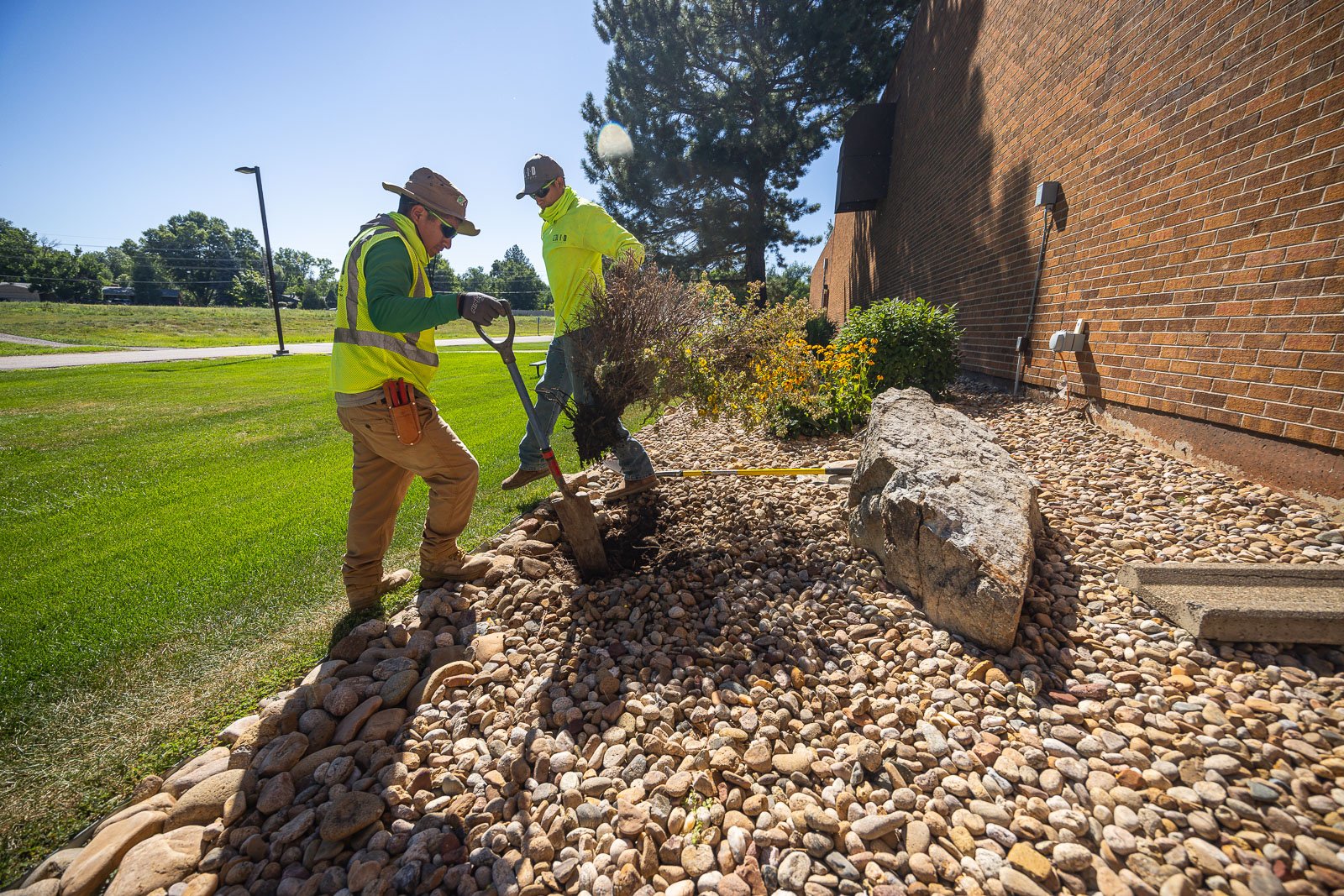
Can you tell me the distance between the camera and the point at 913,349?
5.34 metres

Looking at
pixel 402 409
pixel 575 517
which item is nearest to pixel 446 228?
pixel 402 409

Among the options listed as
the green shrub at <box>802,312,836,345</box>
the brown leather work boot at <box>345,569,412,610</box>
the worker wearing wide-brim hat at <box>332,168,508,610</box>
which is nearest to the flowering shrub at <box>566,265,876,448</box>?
the worker wearing wide-brim hat at <box>332,168,508,610</box>

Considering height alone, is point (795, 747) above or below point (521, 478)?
below

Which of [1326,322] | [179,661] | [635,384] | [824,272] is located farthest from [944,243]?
[824,272]

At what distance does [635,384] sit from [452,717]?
2020 millimetres

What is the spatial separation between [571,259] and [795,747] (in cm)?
311

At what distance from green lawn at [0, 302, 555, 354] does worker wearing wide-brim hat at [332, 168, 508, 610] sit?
735 inches

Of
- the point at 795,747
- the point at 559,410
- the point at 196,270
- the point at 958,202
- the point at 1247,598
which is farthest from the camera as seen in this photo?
the point at 196,270

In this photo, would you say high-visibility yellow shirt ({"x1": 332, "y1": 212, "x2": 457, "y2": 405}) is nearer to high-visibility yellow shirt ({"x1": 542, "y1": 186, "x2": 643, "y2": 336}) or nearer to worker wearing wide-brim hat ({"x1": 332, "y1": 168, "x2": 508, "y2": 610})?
worker wearing wide-brim hat ({"x1": 332, "y1": 168, "x2": 508, "y2": 610})

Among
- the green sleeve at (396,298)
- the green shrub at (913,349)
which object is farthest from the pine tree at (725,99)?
the green sleeve at (396,298)

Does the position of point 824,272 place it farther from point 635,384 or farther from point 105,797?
point 105,797

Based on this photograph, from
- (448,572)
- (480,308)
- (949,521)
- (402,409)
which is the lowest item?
(448,572)

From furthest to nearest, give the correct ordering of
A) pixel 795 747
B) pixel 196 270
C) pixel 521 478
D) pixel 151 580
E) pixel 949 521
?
pixel 196 270 < pixel 521 478 < pixel 151 580 < pixel 949 521 < pixel 795 747

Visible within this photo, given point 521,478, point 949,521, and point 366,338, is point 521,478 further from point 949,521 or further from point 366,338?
point 949,521
